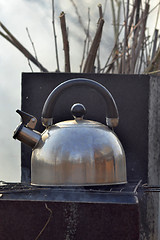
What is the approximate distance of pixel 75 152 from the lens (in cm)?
159

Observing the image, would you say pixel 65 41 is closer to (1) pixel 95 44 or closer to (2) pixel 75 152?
(1) pixel 95 44

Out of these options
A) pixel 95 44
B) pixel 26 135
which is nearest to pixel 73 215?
pixel 26 135

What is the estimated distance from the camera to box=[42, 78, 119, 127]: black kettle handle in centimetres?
175

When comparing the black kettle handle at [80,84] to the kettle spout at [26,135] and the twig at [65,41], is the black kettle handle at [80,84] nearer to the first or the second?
the kettle spout at [26,135]

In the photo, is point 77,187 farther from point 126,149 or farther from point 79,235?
point 126,149

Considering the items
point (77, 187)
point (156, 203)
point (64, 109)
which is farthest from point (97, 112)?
point (77, 187)

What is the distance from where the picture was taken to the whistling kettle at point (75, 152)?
158 cm

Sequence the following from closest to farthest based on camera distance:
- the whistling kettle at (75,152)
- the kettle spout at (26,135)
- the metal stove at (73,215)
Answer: the metal stove at (73,215) → the whistling kettle at (75,152) → the kettle spout at (26,135)

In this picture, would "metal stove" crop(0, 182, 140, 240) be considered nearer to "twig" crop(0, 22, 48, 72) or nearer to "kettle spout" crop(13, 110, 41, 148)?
"kettle spout" crop(13, 110, 41, 148)

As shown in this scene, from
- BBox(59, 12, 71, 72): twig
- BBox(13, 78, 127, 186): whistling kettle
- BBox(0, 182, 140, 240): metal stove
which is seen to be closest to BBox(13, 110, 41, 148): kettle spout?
BBox(13, 78, 127, 186): whistling kettle

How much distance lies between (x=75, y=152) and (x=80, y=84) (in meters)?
0.27

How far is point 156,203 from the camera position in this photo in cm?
240

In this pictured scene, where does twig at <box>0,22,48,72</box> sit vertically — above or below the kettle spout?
above

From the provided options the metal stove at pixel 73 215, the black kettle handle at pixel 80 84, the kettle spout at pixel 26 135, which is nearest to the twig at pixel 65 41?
the black kettle handle at pixel 80 84
